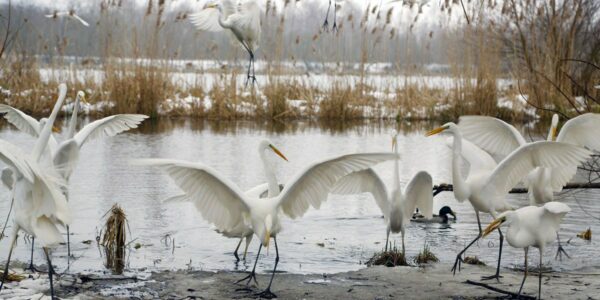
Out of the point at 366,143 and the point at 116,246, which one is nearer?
the point at 116,246

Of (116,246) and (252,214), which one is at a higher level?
(252,214)

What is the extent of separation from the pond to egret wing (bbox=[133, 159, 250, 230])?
53cm

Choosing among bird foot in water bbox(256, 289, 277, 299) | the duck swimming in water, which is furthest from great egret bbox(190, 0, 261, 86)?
bird foot in water bbox(256, 289, 277, 299)

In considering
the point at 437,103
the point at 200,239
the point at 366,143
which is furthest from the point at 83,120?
the point at 200,239

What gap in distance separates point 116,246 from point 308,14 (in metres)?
18.3

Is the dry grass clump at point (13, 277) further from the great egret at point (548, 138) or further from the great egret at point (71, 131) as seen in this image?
the great egret at point (548, 138)

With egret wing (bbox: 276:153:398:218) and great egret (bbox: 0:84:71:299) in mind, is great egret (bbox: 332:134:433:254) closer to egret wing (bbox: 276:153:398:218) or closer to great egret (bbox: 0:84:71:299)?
egret wing (bbox: 276:153:398:218)

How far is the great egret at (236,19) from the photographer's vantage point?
10438 millimetres

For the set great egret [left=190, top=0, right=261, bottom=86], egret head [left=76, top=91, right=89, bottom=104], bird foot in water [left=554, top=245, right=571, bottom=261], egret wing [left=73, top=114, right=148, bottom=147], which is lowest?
bird foot in water [left=554, top=245, right=571, bottom=261]

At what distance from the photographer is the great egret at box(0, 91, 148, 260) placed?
24.0 feet

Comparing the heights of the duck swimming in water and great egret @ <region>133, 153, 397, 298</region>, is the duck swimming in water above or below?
below

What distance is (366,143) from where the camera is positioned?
15766mm

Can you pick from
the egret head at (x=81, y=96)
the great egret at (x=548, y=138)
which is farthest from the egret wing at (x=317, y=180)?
the egret head at (x=81, y=96)

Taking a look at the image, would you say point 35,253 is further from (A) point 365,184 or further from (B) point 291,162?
(B) point 291,162
